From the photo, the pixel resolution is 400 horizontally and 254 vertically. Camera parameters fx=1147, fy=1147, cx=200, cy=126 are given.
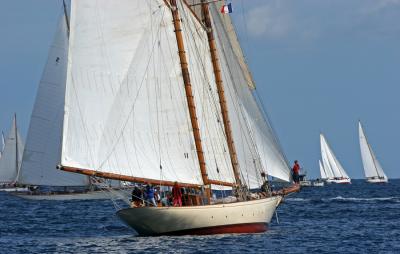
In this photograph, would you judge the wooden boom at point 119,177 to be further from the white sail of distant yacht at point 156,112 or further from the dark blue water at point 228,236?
the dark blue water at point 228,236

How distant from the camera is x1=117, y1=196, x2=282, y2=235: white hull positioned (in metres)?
57.1

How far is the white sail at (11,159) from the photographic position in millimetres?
136125

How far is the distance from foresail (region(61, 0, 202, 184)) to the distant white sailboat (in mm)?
75955

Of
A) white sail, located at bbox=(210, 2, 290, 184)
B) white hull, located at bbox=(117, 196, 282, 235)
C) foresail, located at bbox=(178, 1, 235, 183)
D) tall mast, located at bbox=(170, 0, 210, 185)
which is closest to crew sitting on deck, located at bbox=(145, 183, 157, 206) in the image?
white hull, located at bbox=(117, 196, 282, 235)

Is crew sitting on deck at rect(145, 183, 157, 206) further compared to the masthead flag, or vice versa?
the masthead flag

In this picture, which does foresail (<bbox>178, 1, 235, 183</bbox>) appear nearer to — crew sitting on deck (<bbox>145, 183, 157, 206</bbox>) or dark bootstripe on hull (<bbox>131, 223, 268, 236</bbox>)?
dark bootstripe on hull (<bbox>131, 223, 268, 236</bbox>)

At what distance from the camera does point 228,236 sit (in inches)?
2309

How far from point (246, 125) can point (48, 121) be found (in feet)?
137

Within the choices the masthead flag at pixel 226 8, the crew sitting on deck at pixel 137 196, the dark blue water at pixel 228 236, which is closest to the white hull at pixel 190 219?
the dark blue water at pixel 228 236

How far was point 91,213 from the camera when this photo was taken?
9194 centimetres

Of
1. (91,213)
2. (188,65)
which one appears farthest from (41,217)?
(188,65)

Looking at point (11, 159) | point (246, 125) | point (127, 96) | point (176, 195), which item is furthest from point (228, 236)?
point (11, 159)

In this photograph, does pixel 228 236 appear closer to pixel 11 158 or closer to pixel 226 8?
pixel 226 8

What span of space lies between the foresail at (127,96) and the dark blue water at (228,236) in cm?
431
